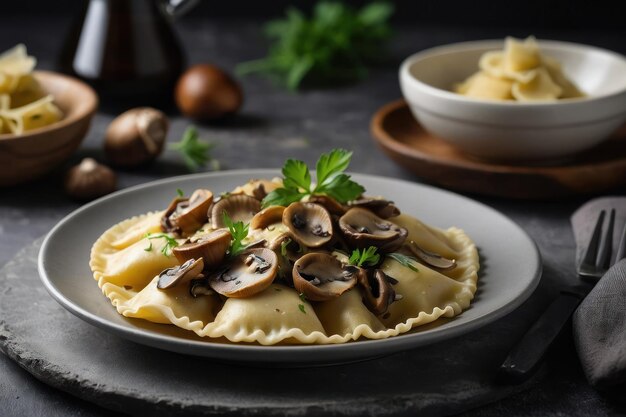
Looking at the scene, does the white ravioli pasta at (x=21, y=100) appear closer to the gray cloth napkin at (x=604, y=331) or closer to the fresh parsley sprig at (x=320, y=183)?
the fresh parsley sprig at (x=320, y=183)

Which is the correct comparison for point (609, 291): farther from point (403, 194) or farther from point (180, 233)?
point (180, 233)

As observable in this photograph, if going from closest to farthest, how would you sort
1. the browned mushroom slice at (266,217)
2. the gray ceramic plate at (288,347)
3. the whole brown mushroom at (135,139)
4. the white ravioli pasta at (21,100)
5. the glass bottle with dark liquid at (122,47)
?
the gray ceramic plate at (288,347)
the browned mushroom slice at (266,217)
the white ravioli pasta at (21,100)
the whole brown mushroom at (135,139)
the glass bottle with dark liquid at (122,47)

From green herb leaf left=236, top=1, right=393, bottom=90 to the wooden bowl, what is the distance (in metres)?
2.14

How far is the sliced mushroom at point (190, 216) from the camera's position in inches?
128

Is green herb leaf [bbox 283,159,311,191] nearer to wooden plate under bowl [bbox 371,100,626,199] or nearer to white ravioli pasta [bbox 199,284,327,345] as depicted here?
white ravioli pasta [bbox 199,284,327,345]

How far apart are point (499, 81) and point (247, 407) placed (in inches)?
107

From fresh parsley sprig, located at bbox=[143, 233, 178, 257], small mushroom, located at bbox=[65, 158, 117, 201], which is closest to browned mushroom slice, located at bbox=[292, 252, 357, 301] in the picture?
fresh parsley sprig, located at bbox=[143, 233, 178, 257]

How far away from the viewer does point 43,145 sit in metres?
4.52

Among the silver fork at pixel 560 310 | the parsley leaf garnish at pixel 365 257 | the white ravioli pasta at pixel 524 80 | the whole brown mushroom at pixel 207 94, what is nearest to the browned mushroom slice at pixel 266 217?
the parsley leaf garnish at pixel 365 257

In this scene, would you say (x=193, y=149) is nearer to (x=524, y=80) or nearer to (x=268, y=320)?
(x=524, y=80)

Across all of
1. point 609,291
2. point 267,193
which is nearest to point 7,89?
point 267,193

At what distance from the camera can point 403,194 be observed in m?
3.98

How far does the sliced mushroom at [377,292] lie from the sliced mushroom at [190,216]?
67 centimetres

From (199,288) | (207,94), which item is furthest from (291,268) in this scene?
(207,94)
